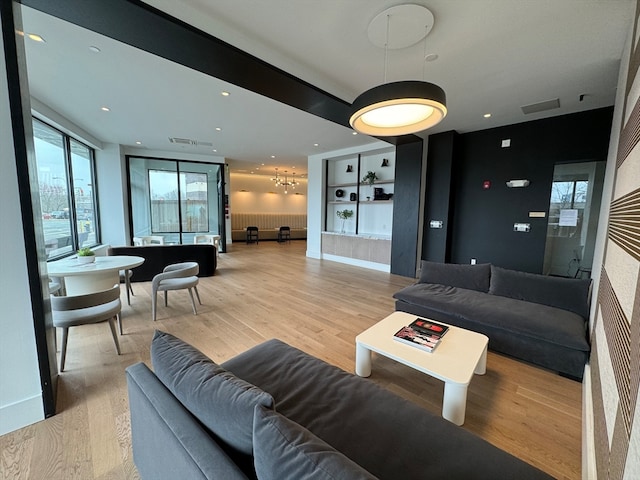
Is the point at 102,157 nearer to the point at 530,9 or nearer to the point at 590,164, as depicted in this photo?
the point at 530,9

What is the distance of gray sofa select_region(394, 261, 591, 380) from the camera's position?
7.43ft

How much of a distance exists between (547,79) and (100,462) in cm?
528

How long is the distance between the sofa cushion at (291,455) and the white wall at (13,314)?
6.40 ft

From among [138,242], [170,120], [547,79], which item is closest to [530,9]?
[547,79]

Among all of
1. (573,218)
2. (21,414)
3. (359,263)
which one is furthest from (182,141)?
(573,218)

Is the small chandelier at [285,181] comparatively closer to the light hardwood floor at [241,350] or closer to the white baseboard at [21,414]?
the light hardwood floor at [241,350]

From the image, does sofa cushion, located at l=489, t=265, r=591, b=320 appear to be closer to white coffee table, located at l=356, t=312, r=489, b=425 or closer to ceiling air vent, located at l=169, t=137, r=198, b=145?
white coffee table, located at l=356, t=312, r=489, b=425

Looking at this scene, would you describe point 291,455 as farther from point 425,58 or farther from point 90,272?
point 425,58

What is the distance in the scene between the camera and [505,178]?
4.77 meters

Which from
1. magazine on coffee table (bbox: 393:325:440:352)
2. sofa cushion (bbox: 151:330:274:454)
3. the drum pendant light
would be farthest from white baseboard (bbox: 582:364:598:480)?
the drum pendant light

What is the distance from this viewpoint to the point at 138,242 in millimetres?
6707

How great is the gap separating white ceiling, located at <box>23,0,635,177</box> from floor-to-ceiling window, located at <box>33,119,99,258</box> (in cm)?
64

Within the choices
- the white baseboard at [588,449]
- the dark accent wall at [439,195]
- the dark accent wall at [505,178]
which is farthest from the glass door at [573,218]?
the white baseboard at [588,449]

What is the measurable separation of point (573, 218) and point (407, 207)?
264 cm
